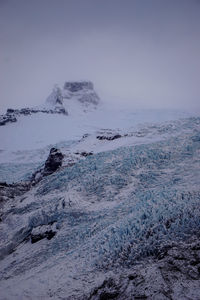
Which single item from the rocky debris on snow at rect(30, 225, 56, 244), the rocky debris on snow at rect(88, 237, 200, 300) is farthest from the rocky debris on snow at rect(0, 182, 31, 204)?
the rocky debris on snow at rect(88, 237, 200, 300)

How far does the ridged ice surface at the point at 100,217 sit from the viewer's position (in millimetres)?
4789

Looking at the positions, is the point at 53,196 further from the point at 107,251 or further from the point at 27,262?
the point at 107,251

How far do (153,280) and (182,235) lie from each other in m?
1.39

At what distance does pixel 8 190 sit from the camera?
535 inches

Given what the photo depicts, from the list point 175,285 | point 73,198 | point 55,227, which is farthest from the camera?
point 73,198

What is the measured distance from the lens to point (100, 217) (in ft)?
22.5

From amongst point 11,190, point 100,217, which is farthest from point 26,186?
point 100,217

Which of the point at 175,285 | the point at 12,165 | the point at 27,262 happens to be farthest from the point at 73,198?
the point at 12,165

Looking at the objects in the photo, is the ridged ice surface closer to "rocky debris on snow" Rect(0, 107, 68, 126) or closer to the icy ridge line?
"rocky debris on snow" Rect(0, 107, 68, 126)

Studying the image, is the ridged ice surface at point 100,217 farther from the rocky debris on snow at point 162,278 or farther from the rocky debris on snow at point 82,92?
the rocky debris on snow at point 82,92

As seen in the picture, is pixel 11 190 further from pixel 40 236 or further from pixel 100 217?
pixel 100 217

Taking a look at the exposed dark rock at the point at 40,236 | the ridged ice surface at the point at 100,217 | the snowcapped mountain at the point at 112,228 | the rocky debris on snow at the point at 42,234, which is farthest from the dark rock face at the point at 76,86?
the exposed dark rock at the point at 40,236

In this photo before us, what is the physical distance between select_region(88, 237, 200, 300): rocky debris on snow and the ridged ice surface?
1.07 feet

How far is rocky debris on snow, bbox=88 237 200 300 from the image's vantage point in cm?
331
